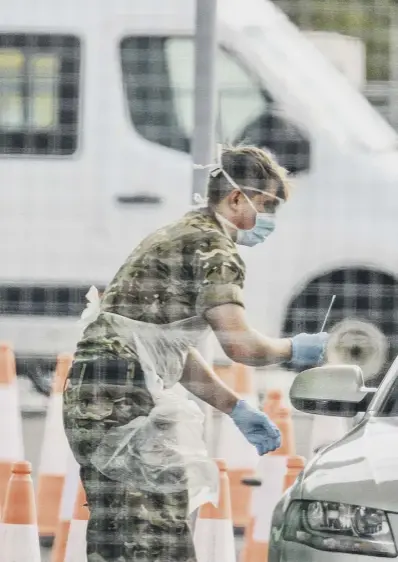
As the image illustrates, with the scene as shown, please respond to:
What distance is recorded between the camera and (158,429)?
12.1 feet

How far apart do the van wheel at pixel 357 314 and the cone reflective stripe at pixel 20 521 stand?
6.75 feet

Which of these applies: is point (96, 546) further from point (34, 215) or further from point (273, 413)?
point (34, 215)

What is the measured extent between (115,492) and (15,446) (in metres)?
1.64

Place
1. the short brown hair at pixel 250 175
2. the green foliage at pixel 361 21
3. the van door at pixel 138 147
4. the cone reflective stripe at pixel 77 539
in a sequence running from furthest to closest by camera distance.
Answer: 1. the van door at pixel 138 147
2. the green foliage at pixel 361 21
3. the cone reflective stripe at pixel 77 539
4. the short brown hair at pixel 250 175

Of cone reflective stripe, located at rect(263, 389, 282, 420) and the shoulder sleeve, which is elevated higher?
the shoulder sleeve

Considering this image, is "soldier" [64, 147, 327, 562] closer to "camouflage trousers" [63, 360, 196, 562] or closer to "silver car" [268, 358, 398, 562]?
"camouflage trousers" [63, 360, 196, 562]

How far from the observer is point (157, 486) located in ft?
12.0

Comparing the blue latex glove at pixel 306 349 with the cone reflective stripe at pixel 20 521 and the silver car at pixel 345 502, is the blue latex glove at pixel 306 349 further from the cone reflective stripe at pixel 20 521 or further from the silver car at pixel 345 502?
the cone reflective stripe at pixel 20 521

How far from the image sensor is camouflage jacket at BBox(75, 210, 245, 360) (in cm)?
356

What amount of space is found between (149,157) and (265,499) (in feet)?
8.89

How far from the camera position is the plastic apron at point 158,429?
363 cm

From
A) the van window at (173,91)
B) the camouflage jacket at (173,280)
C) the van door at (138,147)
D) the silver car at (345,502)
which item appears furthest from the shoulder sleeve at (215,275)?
the van door at (138,147)

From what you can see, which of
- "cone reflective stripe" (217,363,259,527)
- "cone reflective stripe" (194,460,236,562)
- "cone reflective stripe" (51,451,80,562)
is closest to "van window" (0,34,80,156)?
"cone reflective stripe" (217,363,259,527)

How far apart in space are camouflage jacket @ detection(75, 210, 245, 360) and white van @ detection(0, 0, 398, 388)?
3.04 m
